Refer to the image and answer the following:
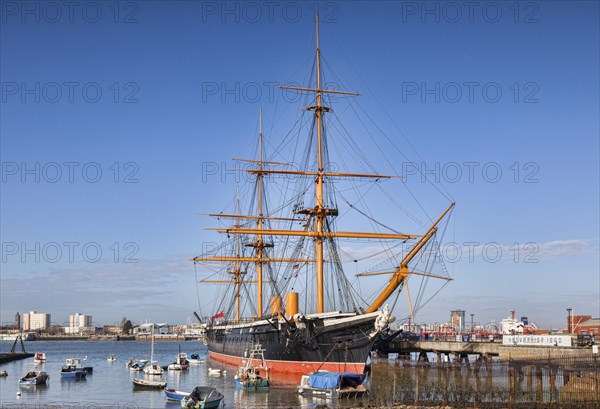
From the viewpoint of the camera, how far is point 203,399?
4144cm

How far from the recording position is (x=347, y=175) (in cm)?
6272

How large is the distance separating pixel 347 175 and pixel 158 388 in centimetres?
2346

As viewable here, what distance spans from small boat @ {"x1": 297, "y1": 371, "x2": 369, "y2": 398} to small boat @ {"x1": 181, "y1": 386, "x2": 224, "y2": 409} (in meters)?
7.15

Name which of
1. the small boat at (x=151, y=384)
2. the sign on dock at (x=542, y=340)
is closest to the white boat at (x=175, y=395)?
the small boat at (x=151, y=384)

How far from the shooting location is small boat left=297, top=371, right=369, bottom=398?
4522cm

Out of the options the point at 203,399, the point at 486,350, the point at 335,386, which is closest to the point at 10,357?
the point at 486,350

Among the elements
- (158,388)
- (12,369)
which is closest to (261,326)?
(158,388)

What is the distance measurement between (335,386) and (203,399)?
348 inches

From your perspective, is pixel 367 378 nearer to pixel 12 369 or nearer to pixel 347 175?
pixel 347 175

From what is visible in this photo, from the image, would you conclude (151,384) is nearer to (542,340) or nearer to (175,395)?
(175,395)

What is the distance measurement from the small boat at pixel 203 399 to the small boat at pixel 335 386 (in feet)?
23.5

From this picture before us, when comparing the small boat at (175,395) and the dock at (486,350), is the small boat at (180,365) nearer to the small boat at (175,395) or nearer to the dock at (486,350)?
the dock at (486,350)

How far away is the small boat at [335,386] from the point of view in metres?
45.2

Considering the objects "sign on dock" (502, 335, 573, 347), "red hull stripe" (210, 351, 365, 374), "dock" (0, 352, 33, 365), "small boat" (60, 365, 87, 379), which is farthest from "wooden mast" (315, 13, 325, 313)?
"dock" (0, 352, 33, 365)
